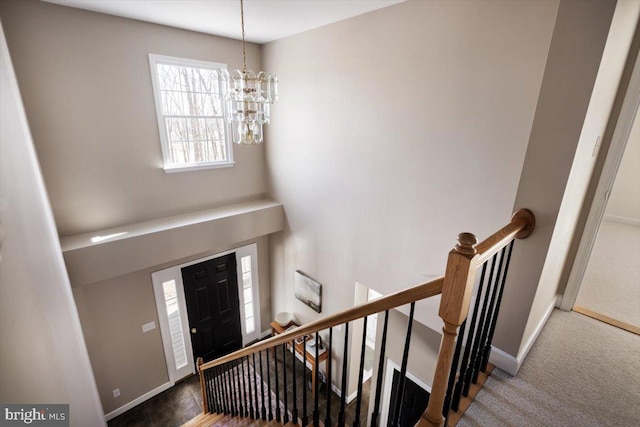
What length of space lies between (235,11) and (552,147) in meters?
3.08

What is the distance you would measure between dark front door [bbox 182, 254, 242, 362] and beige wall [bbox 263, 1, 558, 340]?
1394 mm

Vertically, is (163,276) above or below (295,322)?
above

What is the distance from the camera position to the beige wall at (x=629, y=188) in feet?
16.0

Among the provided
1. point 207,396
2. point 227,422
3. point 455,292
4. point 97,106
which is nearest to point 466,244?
point 455,292

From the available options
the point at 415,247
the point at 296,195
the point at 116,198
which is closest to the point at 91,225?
the point at 116,198

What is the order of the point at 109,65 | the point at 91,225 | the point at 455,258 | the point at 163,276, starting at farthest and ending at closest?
the point at 163,276, the point at 91,225, the point at 109,65, the point at 455,258

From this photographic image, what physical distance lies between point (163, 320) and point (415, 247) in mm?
3761

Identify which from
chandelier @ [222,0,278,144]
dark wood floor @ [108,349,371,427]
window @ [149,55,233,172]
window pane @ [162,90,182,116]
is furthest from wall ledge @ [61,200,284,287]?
chandelier @ [222,0,278,144]

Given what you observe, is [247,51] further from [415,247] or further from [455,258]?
[455,258]

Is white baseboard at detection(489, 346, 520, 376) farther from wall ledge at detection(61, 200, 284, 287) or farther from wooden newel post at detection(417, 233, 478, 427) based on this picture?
wall ledge at detection(61, 200, 284, 287)

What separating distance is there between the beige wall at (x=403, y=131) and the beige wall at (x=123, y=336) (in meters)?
2.32

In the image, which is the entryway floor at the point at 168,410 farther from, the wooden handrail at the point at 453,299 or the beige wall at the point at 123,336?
the wooden handrail at the point at 453,299

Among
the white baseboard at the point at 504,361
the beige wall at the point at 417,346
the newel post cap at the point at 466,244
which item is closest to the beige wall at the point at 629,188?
the beige wall at the point at 417,346

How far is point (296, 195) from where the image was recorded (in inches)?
181
